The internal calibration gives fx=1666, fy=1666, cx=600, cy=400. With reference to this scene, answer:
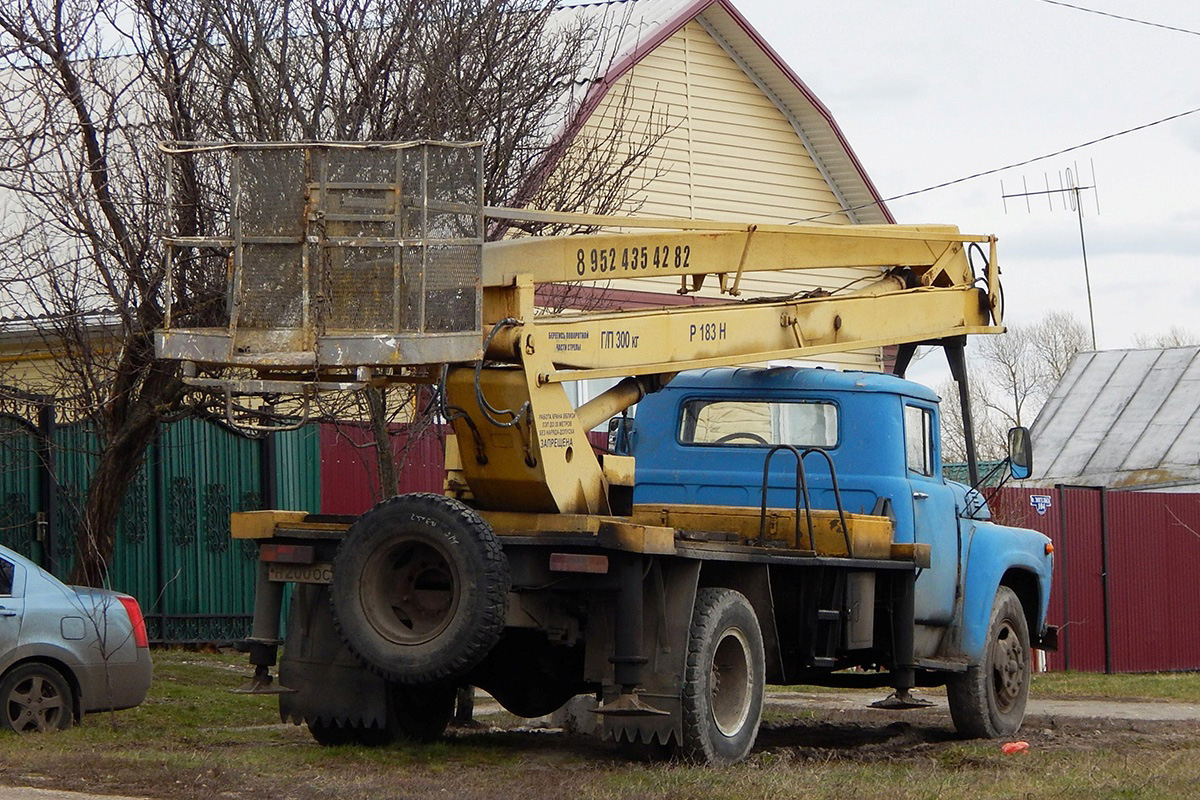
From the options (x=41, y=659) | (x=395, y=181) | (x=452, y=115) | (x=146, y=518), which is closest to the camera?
(x=395, y=181)

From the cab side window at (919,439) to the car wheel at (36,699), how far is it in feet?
19.0

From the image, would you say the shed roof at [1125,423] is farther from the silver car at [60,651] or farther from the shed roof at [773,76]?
the silver car at [60,651]

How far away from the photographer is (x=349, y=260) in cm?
847

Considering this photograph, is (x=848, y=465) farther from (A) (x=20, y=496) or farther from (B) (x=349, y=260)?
(A) (x=20, y=496)

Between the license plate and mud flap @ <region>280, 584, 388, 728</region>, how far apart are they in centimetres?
24

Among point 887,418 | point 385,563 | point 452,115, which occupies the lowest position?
point 385,563

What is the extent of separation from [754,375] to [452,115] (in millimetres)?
3355

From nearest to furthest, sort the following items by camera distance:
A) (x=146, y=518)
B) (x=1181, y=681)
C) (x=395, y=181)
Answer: (x=395, y=181), (x=146, y=518), (x=1181, y=681)

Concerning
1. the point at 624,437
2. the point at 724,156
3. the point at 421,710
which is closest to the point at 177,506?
the point at 624,437

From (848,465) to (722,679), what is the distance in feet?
7.37

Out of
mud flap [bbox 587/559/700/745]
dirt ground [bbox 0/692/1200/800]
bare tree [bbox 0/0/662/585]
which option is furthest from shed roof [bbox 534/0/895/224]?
mud flap [bbox 587/559/700/745]

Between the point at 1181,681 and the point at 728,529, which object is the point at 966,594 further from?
the point at 1181,681

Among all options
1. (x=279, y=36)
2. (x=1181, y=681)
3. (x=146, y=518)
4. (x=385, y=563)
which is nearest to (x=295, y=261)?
(x=385, y=563)

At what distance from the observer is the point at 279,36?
13.1 meters
